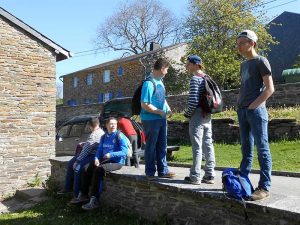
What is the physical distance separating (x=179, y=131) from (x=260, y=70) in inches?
521

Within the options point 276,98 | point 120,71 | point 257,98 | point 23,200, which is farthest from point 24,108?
point 120,71

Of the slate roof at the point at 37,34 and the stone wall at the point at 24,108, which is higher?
the slate roof at the point at 37,34

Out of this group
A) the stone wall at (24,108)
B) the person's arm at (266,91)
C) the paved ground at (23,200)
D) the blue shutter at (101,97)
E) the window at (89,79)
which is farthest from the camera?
the window at (89,79)

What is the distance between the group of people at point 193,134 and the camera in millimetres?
4578

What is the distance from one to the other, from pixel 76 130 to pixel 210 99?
9.34 meters

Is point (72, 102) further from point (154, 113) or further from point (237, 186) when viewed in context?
point (237, 186)

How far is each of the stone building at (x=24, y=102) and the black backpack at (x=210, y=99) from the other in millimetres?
7045

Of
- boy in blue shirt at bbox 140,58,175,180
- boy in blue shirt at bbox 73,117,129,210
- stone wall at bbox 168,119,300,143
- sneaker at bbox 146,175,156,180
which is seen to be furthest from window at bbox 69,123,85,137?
boy in blue shirt at bbox 140,58,175,180

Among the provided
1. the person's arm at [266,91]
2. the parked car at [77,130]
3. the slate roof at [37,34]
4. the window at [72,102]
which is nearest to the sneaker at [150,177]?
the person's arm at [266,91]

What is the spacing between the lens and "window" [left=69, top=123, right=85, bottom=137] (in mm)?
13914

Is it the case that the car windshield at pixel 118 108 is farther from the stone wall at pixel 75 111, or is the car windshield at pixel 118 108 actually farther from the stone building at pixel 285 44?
the stone building at pixel 285 44

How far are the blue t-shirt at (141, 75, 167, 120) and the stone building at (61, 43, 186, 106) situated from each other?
94.4 ft

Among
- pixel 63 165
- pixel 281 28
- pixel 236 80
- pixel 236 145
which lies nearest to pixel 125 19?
pixel 281 28

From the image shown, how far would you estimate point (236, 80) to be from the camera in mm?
27859
